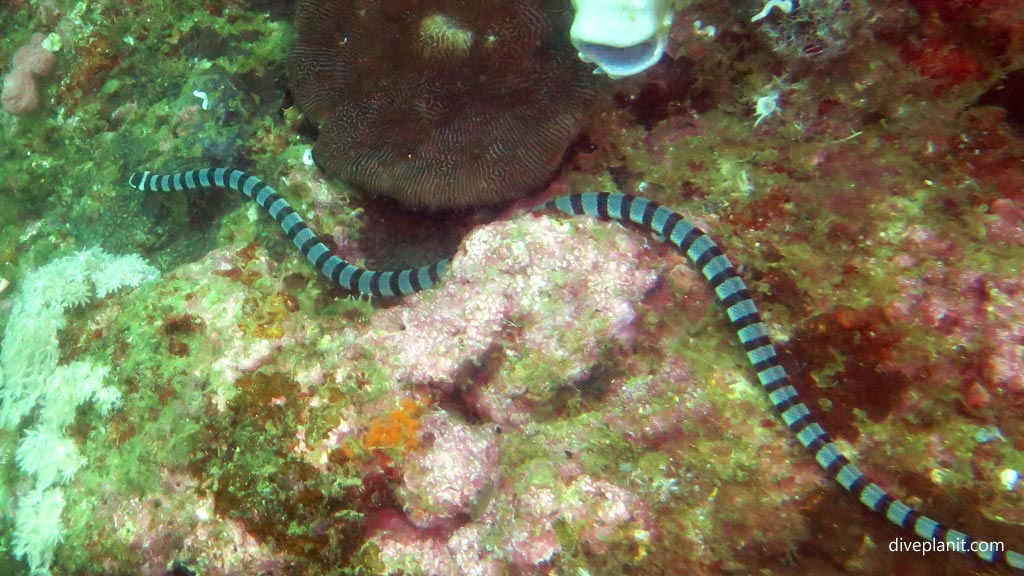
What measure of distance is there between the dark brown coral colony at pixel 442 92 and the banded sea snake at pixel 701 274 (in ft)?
1.83

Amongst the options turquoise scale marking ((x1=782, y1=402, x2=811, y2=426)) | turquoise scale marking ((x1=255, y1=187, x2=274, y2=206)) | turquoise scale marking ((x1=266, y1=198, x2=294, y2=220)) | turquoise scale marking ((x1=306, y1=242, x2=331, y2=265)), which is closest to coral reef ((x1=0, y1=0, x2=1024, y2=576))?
turquoise scale marking ((x1=782, y1=402, x2=811, y2=426))

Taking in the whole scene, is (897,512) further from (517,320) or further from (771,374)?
(517,320)

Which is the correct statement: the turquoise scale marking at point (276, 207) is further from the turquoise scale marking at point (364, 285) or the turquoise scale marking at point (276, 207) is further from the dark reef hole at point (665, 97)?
the dark reef hole at point (665, 97)

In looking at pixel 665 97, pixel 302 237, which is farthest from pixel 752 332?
pixel 302 237

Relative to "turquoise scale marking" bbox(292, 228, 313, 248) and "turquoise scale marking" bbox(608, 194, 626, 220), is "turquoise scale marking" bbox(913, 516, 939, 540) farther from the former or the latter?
"turquoise scale marking" bbox(292, 228, 313, 248)

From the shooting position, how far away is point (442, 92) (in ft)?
13.5

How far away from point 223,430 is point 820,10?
→ 4.49m

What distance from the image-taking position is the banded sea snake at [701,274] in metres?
3.03

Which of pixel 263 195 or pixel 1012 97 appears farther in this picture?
pixel 263 195

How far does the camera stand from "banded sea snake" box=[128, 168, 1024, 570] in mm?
3029

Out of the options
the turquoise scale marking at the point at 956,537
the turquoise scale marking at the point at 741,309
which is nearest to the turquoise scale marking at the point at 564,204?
the turquoise scale marking at the point at 741,309

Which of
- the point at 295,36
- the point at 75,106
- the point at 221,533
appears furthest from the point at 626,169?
the point at 75,106

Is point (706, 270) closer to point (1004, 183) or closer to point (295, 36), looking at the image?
point (1004, 183)

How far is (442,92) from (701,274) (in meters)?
2.38
